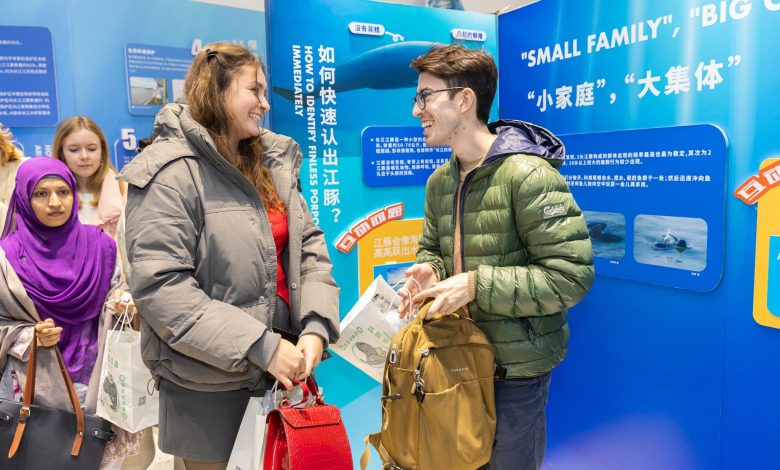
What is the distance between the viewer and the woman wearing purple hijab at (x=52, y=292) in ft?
6.49

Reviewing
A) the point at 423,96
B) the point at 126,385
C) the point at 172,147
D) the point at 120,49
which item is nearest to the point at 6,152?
the point at 120,49

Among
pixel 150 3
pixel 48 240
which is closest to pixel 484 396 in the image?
pixel 48 240

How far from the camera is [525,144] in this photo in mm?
1638

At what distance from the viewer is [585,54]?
7.89 ft

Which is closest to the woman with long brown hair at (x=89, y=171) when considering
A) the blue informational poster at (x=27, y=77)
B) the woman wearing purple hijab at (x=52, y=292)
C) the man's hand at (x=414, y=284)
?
the blue informational poster at (x=27, y=77)

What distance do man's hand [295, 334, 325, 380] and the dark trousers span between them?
549 millimetres

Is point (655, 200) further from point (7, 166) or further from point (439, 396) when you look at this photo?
point (7, 166)

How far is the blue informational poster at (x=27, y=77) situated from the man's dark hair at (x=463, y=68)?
2533 millimetres

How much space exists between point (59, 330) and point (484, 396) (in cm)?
142

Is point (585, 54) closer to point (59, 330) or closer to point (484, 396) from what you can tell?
point (484, 396)

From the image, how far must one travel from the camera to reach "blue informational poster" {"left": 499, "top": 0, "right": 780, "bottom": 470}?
6.23ft

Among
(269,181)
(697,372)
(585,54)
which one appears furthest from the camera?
(585,54)

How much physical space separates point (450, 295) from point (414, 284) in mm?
235

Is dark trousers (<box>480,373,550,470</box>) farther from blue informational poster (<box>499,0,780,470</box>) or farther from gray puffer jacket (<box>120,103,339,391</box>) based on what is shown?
blue informational poster (<box>499,0,780,470</box>)
